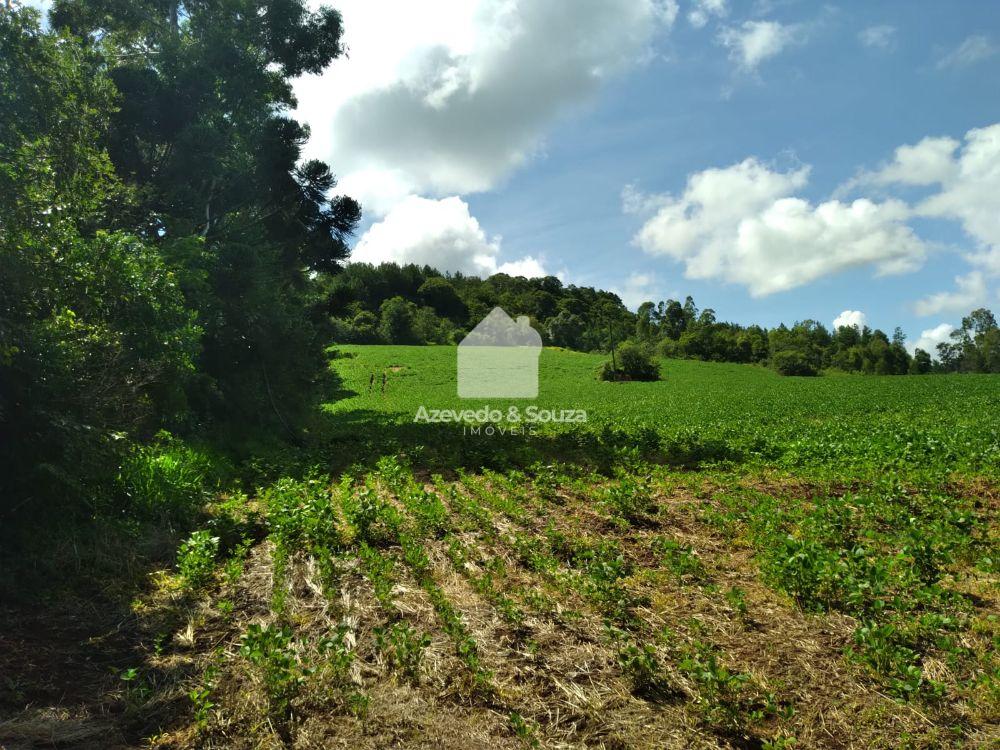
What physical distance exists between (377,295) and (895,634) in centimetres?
9840

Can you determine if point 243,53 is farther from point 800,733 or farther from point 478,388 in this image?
point 478,388

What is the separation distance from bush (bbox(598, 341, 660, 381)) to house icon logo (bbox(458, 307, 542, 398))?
741 centimetres

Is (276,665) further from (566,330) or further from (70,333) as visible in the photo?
(566,330)

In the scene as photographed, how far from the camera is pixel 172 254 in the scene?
11.8 m

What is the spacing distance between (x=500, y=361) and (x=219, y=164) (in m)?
41.2

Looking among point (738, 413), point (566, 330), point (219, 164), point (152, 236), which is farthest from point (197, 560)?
point (566, 330)

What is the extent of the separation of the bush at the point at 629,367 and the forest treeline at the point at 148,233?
34444 millimetres

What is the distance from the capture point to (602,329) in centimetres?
10419

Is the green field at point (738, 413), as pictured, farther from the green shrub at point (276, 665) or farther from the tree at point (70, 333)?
the green shrub at point (276, 665)

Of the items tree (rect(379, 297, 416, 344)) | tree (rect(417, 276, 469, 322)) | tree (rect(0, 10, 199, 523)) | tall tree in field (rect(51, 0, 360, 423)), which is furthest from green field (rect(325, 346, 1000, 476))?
tree (rect(417, 276, 469, 322))

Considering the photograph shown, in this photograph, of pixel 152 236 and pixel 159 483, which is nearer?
pixel 159 483

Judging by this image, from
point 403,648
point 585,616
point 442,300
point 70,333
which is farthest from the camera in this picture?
point 442,300

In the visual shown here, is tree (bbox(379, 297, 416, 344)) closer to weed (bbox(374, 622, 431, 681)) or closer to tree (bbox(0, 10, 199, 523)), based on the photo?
tree (bbox(0, 10, 199, 523))

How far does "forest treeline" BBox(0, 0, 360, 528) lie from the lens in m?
5.98
